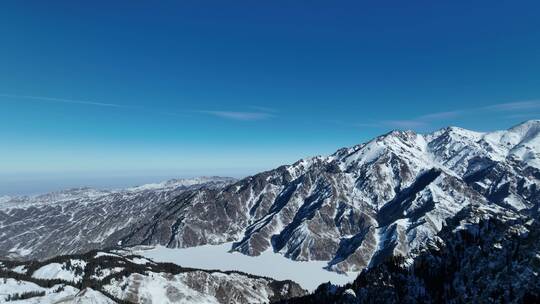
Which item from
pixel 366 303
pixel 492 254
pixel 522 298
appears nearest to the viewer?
pixel 522 298

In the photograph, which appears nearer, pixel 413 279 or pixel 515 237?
pixel 515 237

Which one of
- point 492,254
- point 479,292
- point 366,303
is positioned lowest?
point 366,303

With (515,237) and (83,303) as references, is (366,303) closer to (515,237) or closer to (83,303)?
(515,237)

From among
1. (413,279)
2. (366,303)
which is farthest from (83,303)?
(413,279)

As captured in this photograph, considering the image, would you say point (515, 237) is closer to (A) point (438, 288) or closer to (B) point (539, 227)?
(B) point (539, 227)

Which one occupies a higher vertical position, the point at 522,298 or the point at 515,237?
the point at 515,237

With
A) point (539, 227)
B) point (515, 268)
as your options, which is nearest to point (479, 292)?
point (515, 268)

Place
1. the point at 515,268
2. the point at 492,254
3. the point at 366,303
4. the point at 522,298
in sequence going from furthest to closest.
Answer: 1. the point at 366,303
2. the point at 492,254
3. the point at 515,268
4. the point at 522,298

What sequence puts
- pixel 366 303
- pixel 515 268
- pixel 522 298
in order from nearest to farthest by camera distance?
1. pixel 522 298
2. pixel 515 268
3. pixel 366 303

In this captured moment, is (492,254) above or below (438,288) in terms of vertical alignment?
above
